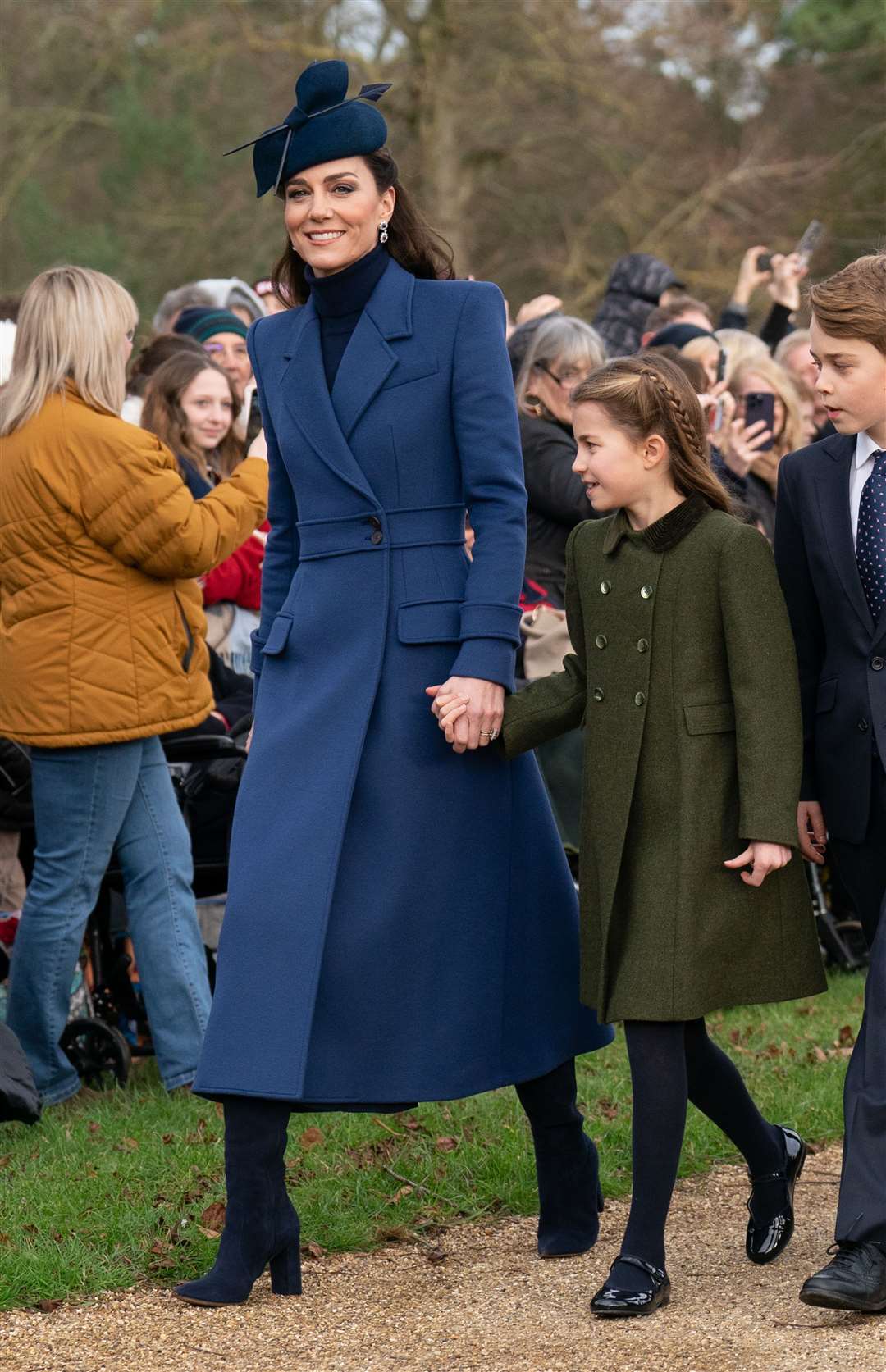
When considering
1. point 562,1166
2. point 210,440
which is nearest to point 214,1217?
point 562,1166

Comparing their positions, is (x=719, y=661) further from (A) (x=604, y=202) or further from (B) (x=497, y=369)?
(A) (x=604, y=202)

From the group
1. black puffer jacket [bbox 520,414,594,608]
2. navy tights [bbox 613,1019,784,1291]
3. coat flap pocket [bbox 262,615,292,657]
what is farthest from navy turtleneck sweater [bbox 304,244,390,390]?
black puffer jacket [bbox 520,414,594,608]

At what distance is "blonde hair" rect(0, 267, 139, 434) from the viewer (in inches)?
209

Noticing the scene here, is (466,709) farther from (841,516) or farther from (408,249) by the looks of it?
(408,249)

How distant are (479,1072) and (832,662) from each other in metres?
1.06

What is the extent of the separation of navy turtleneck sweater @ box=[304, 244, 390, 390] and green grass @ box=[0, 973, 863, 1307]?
182 cm

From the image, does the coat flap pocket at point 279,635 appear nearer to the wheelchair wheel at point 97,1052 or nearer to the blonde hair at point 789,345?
the wheelchair wheel at point 97,1052

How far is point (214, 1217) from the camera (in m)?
4.29

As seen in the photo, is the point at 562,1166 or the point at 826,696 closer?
the point at 826,696

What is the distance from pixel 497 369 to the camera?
12.6 ft

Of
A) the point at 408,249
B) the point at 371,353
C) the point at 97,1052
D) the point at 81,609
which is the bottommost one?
the point at 97,1052

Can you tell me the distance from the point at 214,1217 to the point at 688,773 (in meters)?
1.49

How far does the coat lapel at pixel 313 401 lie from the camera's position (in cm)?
381

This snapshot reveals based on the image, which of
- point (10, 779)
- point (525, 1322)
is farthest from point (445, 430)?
point (10, 779)
